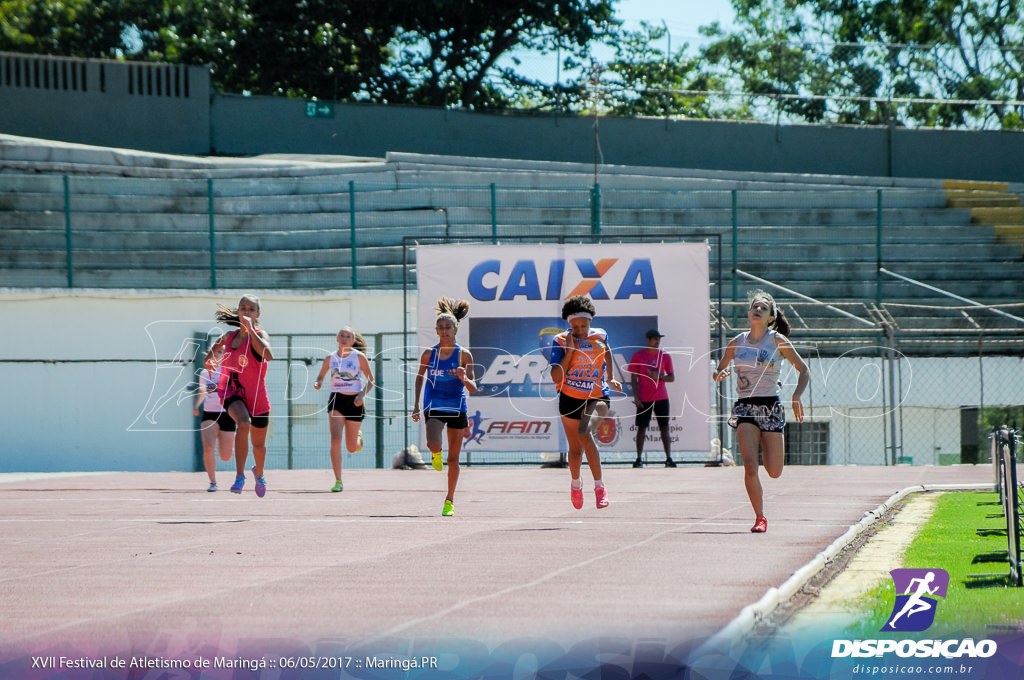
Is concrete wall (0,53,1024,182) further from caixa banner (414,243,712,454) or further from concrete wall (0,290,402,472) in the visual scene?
caixa banner (414,243,712,454)

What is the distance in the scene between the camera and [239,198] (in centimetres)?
2823

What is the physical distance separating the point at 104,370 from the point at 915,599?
19.1 m

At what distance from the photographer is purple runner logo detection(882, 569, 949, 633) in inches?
236

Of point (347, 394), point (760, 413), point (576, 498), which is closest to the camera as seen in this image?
point (760, 413)

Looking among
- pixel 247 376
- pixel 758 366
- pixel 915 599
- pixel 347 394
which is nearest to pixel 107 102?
pixel 347 394

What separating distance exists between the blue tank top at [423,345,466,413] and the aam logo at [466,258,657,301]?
730cm

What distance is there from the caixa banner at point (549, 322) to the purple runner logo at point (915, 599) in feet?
40.5

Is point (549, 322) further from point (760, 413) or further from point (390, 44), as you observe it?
point (390, 44)

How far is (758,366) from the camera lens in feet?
34.0

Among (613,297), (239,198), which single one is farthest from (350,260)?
(613,297)

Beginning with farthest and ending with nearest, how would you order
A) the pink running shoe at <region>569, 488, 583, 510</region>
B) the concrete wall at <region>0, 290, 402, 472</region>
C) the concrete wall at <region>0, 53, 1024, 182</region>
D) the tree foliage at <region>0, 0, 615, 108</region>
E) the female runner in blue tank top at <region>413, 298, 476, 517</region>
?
the tree foliage at <region>0, 0, 615, 108</region>
the concrete wall at <region>0, 53, 1024, 182</region>
the concrete wall at <region>0, 290, 402, 472</region>
the female runner in blue tank top at <region>413, 298, 476, 517</region>
the pink running shoe at <region>569, 488, 583, 510</region>

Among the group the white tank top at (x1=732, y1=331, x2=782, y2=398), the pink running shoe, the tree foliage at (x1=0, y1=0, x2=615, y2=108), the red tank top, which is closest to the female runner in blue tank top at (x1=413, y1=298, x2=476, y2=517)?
the pink running shoe

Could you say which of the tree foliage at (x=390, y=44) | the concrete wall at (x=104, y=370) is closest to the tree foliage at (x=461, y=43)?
the tree foliage at (x=390, y=44)

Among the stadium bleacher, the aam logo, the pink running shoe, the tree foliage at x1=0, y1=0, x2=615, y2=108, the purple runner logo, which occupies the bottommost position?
the pink running shoe
